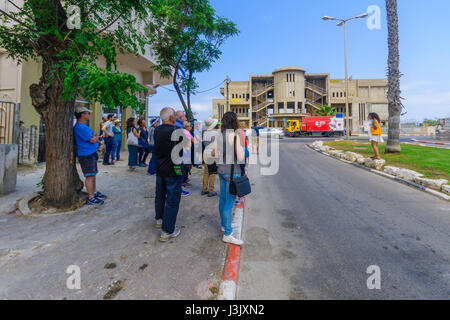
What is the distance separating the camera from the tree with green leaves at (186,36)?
11242 mm

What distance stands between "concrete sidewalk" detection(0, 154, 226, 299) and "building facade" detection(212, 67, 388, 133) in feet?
161

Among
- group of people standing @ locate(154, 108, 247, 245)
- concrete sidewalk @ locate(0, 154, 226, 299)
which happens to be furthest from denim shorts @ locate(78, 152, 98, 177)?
group of people standing @ locate(154, 108, 247, 245)

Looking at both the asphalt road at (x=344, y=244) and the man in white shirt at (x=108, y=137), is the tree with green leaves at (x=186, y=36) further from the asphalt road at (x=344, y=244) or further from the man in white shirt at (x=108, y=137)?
the asphalt road at (x=344, y=244)

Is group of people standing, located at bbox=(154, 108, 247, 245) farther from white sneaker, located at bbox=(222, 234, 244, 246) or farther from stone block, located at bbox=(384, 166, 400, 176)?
stone block, located at bbox=(384, 166, 400, 176)

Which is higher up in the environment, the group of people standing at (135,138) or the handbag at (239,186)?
the group of people standing at (135,138)

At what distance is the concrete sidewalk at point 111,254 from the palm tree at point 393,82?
34.3ft

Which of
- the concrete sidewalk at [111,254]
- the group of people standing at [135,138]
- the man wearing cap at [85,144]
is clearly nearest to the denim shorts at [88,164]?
the man wearing cap at [85,144]

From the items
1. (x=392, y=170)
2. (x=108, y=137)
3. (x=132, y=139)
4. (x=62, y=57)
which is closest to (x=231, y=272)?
(x=62, y=57)

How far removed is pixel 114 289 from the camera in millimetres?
2293

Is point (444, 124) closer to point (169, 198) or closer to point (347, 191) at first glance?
point (347, 191)

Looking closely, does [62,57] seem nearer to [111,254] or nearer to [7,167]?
[7,167]

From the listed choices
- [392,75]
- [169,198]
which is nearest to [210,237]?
[169,198]

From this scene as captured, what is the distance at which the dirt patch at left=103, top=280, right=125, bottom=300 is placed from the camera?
2.19 metres
